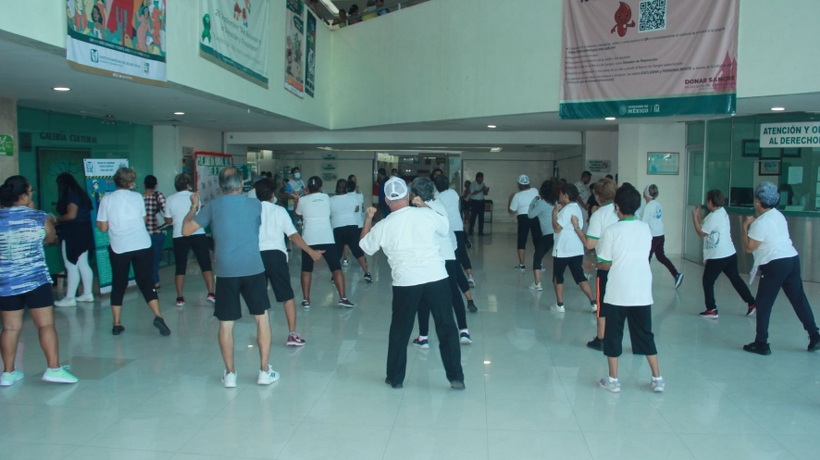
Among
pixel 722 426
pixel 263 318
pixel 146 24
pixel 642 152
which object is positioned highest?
pixel 146 24

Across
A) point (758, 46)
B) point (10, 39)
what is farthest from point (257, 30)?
point (758, 46)

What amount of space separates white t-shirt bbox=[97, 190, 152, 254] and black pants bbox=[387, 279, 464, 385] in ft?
9.67

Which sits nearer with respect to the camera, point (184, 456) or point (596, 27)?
point (184, 456)

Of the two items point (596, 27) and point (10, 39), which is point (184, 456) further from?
point (596, 27)

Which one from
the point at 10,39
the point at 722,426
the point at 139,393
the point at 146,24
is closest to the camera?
the point at 722,426

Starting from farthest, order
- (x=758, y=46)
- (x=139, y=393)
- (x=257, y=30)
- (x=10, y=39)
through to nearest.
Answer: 1. (x=257, y=30)
2. (x=758, y=46)
3. (x=10, y=39)
4. (x=139, y=393)

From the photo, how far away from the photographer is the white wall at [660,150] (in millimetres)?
12281

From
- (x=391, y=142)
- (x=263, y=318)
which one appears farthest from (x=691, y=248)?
(x=263, y=318)

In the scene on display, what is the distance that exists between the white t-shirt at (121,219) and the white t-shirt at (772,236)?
5.82m

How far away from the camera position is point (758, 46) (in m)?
8.53

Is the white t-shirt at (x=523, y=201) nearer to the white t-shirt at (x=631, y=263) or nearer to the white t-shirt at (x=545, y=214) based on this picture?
the white t-shirt at (x=545, y=214)

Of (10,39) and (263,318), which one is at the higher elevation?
(10,39)

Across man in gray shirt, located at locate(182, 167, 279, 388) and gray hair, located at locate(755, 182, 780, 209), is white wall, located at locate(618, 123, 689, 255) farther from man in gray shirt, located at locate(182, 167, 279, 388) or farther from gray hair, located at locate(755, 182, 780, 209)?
man in gray shirt, located at locate(182, 167, 279, 388)

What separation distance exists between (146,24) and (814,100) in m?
8.78
